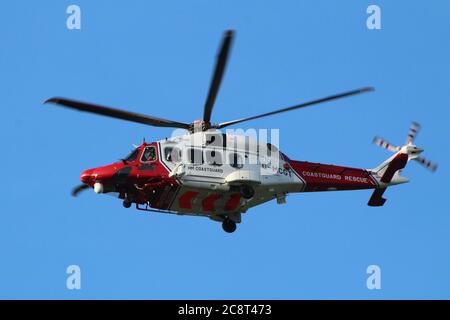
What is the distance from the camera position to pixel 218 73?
730 inches

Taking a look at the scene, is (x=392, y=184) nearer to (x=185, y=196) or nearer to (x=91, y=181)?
(x=185, y=196)

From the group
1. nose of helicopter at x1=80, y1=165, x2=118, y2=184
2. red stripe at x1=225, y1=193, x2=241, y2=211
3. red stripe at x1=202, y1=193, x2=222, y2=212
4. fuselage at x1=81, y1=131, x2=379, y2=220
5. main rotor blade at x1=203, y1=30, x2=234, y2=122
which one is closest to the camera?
main rotor blade at x1=203, y1=30, x2=234, y2=122

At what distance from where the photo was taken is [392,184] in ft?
83.2

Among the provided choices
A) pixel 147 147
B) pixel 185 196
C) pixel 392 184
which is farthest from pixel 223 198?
pixel 392 184

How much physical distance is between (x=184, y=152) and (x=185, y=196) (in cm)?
121

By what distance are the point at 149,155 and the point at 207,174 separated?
166 cm

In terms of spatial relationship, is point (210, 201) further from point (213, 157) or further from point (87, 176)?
point (87, 176)

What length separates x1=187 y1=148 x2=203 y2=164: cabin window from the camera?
2231 cm

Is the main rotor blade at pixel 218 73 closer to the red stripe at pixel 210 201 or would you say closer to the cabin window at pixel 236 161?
the cabin window at pixel 236 161

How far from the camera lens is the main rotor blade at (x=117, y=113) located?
18.9 metres

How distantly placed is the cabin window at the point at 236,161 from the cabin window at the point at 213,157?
347 mm

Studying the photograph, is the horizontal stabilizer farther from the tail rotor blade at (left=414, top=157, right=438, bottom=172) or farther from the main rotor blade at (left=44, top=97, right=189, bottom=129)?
the main rotor blade at (left=44, top=97, right=189, bottom=129)

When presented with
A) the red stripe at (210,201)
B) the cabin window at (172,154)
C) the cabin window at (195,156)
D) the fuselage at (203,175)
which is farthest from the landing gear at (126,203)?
the red stripe at (210,201)

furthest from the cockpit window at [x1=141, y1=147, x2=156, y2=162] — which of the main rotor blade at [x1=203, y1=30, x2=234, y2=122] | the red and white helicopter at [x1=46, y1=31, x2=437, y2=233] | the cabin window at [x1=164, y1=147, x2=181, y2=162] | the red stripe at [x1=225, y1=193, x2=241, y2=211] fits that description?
the red stripe at [x1=225, y1=193, x2=241, y2=211]
